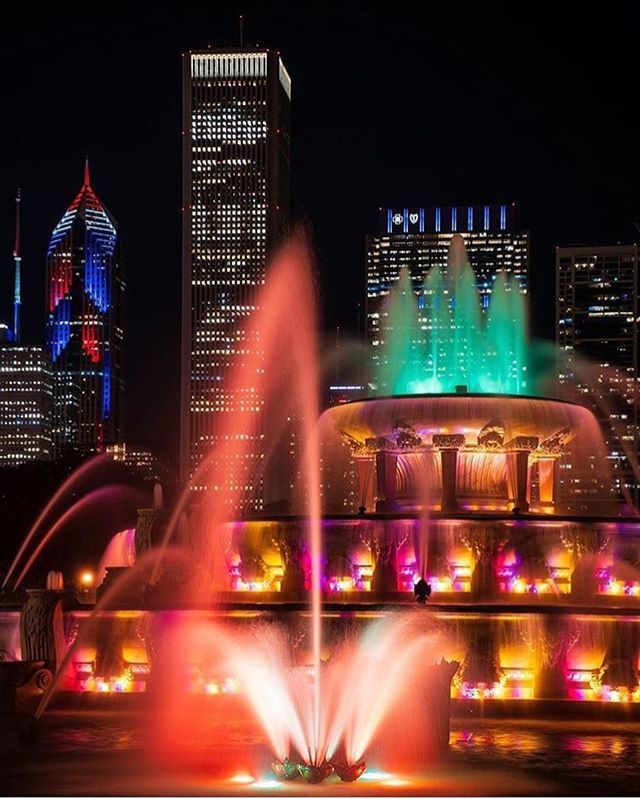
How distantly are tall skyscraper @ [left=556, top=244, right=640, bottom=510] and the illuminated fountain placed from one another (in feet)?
232

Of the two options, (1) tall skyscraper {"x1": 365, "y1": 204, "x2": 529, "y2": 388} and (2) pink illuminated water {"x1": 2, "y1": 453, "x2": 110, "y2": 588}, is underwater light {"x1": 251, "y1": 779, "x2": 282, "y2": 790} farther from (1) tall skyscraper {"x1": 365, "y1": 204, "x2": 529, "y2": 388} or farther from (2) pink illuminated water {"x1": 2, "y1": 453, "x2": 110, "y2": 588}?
(1) tall skyscraper {"x1": 365, "y1": 204, "x2": 529, "y2": 388}

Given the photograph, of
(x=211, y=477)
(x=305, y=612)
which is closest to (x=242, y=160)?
(x=211, y=477)

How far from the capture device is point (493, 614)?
24016 mm

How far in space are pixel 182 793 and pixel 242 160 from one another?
12566 cm

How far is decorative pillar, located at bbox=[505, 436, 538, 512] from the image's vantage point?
33500 mm

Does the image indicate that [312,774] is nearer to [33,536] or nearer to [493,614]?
[493,614]

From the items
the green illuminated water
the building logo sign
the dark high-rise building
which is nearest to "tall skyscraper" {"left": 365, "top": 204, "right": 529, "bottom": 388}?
the building logo sign

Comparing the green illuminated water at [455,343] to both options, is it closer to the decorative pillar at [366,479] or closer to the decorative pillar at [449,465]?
the decorative pillar at [366,479]

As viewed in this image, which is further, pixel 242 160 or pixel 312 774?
pixel 242 160

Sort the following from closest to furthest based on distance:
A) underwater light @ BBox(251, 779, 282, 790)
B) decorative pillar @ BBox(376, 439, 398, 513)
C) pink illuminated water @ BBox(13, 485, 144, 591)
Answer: underwater light @ BBox(251, 779, 282, 790) < decorative pillar @ BBox(376, 439, 398, 513) < pink illuminated water @ BBox(13, 485, 144, 591)

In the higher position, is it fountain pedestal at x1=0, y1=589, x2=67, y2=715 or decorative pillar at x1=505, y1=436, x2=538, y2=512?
decorative pillar at x1=505, y1=436, x2=538, y2=512

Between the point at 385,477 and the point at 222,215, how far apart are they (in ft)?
353

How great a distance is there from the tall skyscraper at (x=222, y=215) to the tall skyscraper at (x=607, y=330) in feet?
92.6

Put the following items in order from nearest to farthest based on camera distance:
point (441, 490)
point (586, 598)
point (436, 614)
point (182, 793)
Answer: point (182, 793)
point (436, 614)
point (586, 598)
point (441, 490)
